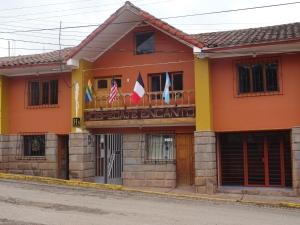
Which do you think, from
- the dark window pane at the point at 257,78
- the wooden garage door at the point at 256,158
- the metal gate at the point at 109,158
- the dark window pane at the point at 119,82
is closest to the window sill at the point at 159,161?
the metal gate at the point at 109,158

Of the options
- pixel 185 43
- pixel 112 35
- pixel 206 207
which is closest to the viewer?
pixel 206 207

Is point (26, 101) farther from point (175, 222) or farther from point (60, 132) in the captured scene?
point (175, 222)

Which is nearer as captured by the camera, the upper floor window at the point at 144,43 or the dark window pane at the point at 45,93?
the upper floor window at the point at 144,43

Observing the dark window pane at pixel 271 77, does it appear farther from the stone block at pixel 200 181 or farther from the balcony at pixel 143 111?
the stone block at pixel 200 181

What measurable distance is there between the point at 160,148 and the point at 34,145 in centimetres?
629

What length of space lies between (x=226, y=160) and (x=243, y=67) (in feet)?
12.9

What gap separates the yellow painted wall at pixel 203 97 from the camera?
701 inches

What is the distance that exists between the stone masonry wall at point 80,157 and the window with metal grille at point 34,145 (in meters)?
2.08

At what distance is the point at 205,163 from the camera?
58.1 feet

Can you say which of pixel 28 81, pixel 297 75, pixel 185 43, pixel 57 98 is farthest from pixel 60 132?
pixel 297 75

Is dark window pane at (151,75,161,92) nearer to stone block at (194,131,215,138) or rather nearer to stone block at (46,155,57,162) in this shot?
stone block at (194,131,215,138)

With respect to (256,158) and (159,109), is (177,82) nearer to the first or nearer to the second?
(159,109)

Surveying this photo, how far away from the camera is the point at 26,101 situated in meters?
21.7

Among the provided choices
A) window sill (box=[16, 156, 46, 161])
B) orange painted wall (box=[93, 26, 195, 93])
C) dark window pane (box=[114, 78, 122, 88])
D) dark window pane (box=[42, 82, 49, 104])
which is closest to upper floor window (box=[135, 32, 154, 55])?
orange painted wall (box=[93, 26, 195, 93])
